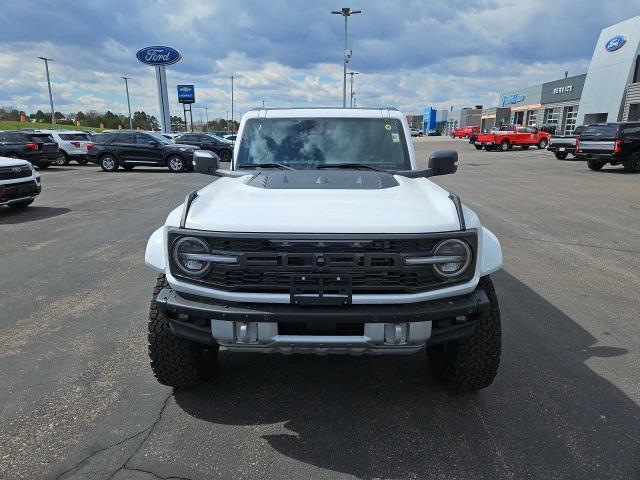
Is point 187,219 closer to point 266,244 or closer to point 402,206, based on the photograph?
point 266,244

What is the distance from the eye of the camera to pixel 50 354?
3705 mm

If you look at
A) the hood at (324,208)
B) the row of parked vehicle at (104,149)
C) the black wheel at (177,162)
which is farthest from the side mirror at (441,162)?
the black wheel at (177,162)

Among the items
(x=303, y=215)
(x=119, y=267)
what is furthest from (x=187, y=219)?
(x=119, y=267)

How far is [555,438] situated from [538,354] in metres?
1.07

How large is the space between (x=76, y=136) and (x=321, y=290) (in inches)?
1011

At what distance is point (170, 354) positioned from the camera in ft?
9.70

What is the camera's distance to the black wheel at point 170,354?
2.92 m

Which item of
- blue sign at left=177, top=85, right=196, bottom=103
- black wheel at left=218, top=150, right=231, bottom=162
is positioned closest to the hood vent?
black wheel at left=218, top=150, right=231, bottom=162

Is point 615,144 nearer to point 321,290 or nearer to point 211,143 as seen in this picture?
point 211,143

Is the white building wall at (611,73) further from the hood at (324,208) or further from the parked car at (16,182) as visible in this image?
the hood at (324,208)

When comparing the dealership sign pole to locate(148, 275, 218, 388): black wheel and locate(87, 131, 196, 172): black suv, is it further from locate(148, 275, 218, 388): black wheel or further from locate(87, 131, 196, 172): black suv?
locate(148, 275, 218, 388): black wheel

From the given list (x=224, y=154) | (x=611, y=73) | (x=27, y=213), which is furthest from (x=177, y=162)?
(x=611, y=73)

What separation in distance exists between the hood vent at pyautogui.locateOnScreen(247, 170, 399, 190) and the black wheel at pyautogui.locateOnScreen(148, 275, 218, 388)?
975 mm

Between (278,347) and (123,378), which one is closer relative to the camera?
(278,347)
